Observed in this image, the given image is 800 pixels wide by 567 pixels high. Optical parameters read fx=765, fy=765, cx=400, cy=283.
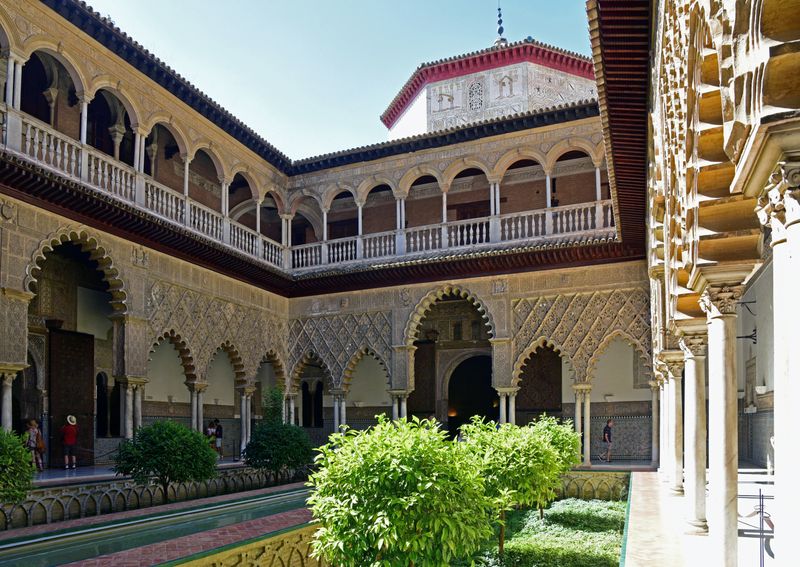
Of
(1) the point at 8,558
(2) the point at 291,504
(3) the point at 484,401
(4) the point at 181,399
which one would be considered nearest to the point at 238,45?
(4) the point at 181,399

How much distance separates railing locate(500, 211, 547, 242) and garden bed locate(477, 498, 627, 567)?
5.83 metres

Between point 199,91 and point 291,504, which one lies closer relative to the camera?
point 291,504

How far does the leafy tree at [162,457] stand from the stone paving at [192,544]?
11.4 ft

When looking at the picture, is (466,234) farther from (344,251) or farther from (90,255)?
Result: (90,255)

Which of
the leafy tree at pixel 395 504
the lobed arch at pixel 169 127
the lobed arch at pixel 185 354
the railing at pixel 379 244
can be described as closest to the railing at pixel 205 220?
the lobed arch at pixel 169 127

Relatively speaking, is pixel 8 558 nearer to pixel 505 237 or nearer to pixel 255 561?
pixel 255 561

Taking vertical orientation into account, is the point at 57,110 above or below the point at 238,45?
below

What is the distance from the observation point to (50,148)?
11297 mm

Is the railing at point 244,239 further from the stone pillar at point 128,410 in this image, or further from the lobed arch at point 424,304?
the stone pillar at point 128,410

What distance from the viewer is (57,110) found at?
1352 centimetres

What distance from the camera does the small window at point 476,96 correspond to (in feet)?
70.8

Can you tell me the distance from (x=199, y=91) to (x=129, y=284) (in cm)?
402

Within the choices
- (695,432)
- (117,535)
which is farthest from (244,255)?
(695,432)

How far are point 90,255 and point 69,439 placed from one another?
3588 millimetres
